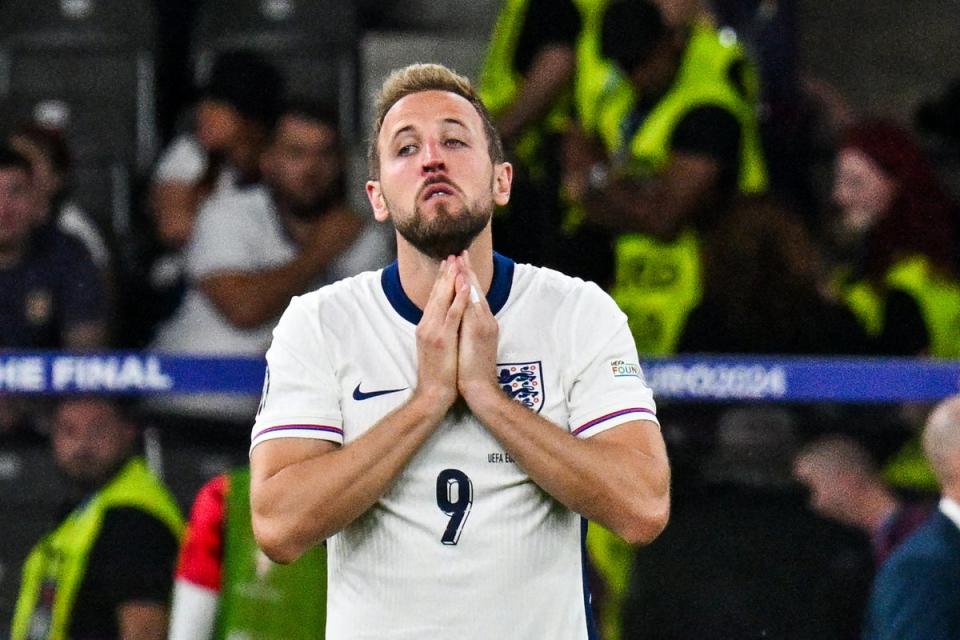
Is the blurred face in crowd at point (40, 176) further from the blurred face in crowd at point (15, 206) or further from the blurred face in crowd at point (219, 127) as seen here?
the blurred face in crowd at point (219, 127)

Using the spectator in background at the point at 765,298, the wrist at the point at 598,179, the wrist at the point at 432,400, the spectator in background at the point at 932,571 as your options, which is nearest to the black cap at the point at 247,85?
the wrist at the point at 598,179

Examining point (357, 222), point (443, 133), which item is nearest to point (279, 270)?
point (357, 222)

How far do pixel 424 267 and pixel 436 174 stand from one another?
0.16 metres

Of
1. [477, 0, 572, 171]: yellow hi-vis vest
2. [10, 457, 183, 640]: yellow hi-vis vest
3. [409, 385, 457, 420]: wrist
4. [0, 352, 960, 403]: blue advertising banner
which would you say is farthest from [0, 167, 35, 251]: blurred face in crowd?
[409, 385, 457, 420]: wrist

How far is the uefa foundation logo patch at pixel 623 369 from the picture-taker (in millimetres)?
2580

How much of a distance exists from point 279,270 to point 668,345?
1.35 meters

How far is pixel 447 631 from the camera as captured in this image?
2.45 m

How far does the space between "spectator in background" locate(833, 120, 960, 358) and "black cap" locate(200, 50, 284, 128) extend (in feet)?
6.80

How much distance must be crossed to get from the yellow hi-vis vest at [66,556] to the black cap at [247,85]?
1708mm

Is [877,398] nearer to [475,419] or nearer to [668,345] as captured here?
[668,345]

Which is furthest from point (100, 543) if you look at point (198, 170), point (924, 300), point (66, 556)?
point (924, 300)

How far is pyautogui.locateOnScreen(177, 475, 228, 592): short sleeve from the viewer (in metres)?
4.43

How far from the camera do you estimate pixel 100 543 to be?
4.66 m

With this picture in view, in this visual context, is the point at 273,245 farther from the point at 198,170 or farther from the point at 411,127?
the point at 411,127
